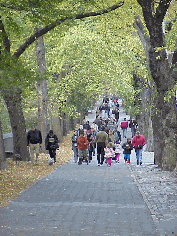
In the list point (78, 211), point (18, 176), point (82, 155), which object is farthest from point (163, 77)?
point (78, 211)

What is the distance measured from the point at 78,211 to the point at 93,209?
0.44 meters

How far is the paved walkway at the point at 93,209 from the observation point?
923cm

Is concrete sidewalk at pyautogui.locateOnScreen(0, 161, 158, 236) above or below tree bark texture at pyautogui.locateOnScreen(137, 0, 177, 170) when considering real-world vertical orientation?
below

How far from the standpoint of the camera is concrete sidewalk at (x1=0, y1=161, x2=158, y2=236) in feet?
30.2

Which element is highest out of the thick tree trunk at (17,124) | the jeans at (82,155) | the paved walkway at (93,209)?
the thick tree trunk at (17,124)

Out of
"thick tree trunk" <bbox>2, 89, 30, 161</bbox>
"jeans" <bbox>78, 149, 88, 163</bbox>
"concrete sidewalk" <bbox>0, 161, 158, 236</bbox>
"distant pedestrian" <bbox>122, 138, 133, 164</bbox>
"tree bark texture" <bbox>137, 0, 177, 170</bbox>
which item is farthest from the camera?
"distant pedestrian" <bbox>122, 138, 133, 164</bbox>

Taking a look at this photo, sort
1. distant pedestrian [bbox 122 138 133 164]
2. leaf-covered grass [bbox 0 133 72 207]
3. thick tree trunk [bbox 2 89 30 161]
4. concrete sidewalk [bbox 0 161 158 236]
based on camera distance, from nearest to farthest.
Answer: concrete sidewalk [bbox 0 161 158 236]
leaf-covered grass [bbox 0 133 72 207]
thick tree trunk [bbox 2 89 30 161]
distant pedestrian [bbox 122 138 133 164]

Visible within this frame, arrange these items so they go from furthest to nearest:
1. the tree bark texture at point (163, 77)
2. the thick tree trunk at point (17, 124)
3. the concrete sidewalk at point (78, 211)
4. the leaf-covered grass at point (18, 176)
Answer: the thick tree trunk at point (17, 124) → the tree bark texture at point (163, 77) → the leaf-covered grass at point (18, 176) → the concrete sidewalk at point (78, 211)

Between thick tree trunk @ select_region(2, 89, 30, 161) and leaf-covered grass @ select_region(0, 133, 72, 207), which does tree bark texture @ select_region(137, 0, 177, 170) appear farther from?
thick tree trunk @ select_region(2, 89, 30, 161)

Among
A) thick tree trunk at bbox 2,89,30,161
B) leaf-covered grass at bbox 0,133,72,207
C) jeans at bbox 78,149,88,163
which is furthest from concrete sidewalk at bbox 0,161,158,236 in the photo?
jeans at bbox 78,149,88,163

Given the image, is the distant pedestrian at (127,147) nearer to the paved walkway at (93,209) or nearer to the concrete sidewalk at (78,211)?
the paved walkway at (93,209)

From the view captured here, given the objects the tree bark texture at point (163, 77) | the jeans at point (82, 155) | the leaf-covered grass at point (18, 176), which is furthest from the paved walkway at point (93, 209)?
the jeans at point (82, 155)

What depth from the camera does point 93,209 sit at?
11.5 meters

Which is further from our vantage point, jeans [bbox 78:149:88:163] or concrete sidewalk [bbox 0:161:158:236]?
jeans [bbox 78:149:88:163]
